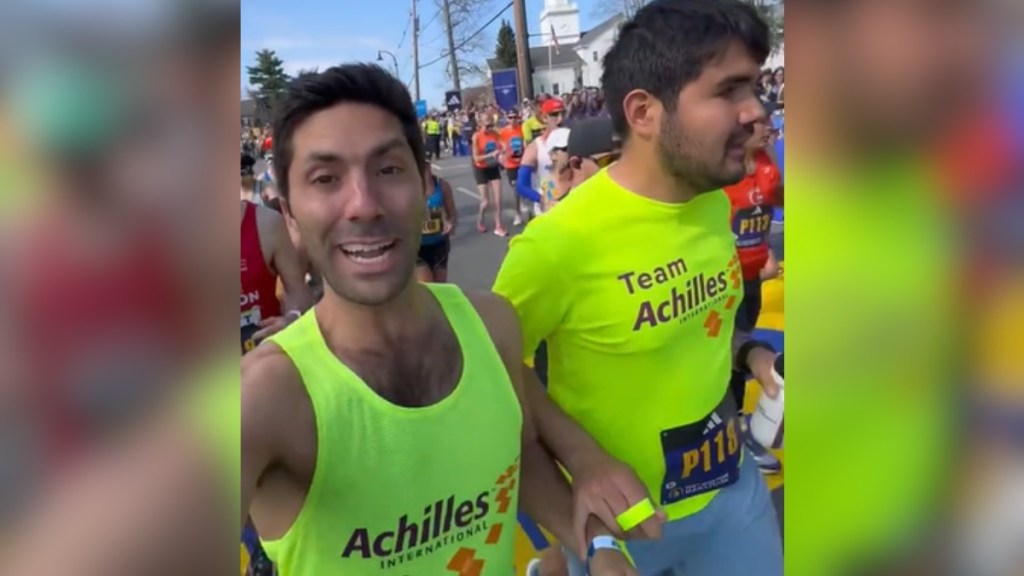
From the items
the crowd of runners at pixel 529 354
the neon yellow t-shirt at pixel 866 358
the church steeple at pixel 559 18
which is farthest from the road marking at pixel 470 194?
the neon yellow t-shirt at pixel 866 358

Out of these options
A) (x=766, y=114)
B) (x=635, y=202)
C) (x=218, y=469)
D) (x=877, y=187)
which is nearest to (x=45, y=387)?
(x=218, y=469)

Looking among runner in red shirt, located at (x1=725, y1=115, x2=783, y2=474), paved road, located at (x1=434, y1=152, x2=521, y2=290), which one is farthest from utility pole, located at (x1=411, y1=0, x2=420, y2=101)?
paved road, located at (x1=434, y1=152, x2=521, y2=290)

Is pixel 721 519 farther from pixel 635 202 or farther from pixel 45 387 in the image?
pixel 45 387

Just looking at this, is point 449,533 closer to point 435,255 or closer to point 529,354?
point 529,354

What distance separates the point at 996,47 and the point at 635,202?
3.39 feet

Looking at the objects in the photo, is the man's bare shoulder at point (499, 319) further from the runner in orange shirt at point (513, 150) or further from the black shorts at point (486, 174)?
the black shorts at point (486, 174)

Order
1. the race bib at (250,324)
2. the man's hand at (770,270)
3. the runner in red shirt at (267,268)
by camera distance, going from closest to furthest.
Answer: the race bib at (250,324) → the runner in red shirt at (267,268) → the man's hand at (770,270)

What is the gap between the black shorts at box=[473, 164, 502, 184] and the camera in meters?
7.53

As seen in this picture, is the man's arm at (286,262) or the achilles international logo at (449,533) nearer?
the achilles international logo at (449,533)

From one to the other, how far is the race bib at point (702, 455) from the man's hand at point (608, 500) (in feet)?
1.28

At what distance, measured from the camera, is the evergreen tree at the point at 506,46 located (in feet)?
3.72

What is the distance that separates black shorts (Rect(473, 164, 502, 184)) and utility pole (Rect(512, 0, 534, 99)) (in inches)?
222

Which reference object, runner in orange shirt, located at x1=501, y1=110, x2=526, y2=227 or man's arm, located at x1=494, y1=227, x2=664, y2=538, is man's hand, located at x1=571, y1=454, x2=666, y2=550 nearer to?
man's arm, located at x1=494, y1=227, x2=664, y2=538

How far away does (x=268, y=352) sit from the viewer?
37.0 inches
